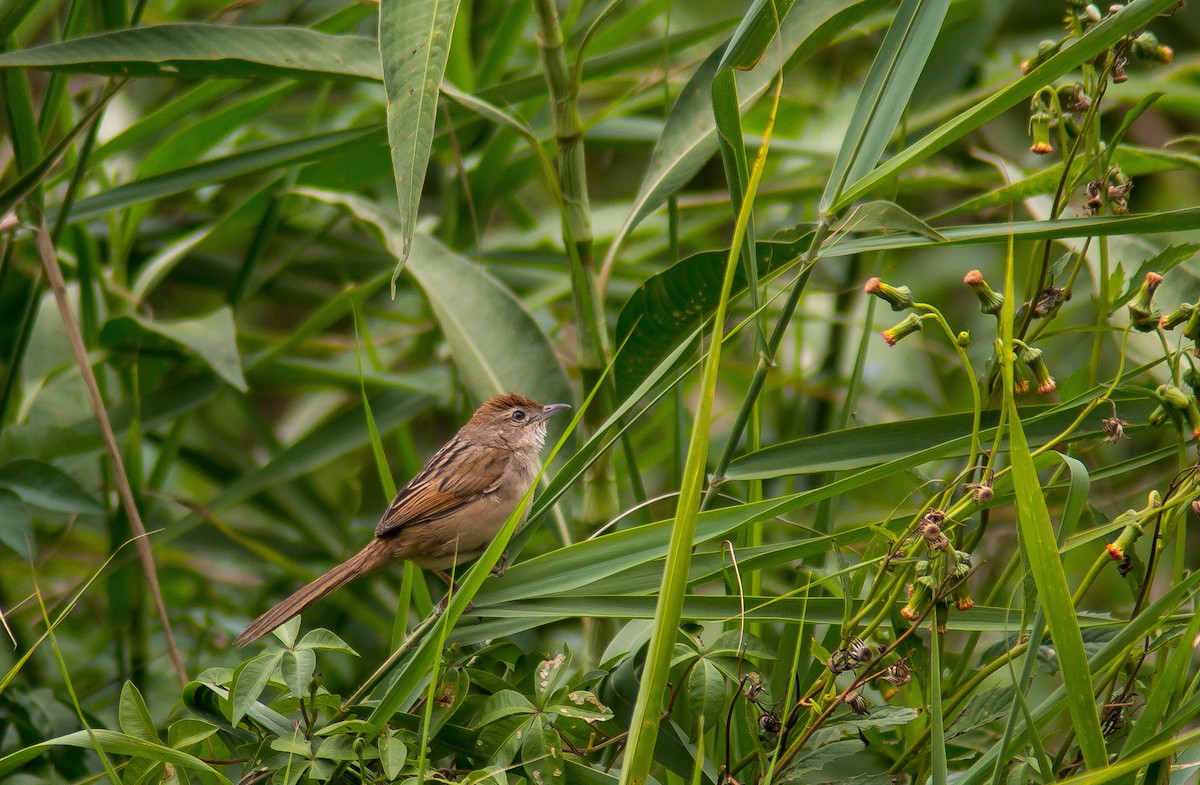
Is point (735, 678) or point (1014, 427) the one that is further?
point (735, 678)

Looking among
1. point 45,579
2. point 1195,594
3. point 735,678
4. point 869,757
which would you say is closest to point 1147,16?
point 1195,594

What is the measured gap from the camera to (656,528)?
86.4 inches

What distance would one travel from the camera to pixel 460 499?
137 inches

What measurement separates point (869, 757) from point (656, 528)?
867 millimetres

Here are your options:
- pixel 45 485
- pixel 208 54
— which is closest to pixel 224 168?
pixel 208 54

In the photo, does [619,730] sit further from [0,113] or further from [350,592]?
[0,113]

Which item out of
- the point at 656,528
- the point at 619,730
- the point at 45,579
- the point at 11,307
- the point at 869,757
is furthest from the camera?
the point at 45,579

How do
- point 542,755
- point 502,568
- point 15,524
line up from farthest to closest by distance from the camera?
point 15,524 → point 502,568 → point 542,755

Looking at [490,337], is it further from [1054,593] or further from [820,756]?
[1054,593]

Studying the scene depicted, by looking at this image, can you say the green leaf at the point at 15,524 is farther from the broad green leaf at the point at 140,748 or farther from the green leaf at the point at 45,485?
the broad green leaf at the point at 140,748

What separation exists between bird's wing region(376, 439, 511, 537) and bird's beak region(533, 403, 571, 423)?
0.19 m

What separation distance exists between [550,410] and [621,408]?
132 cm

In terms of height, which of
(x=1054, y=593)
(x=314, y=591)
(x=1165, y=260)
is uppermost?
(x=1165, y=260)

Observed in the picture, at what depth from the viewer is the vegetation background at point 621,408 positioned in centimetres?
193
